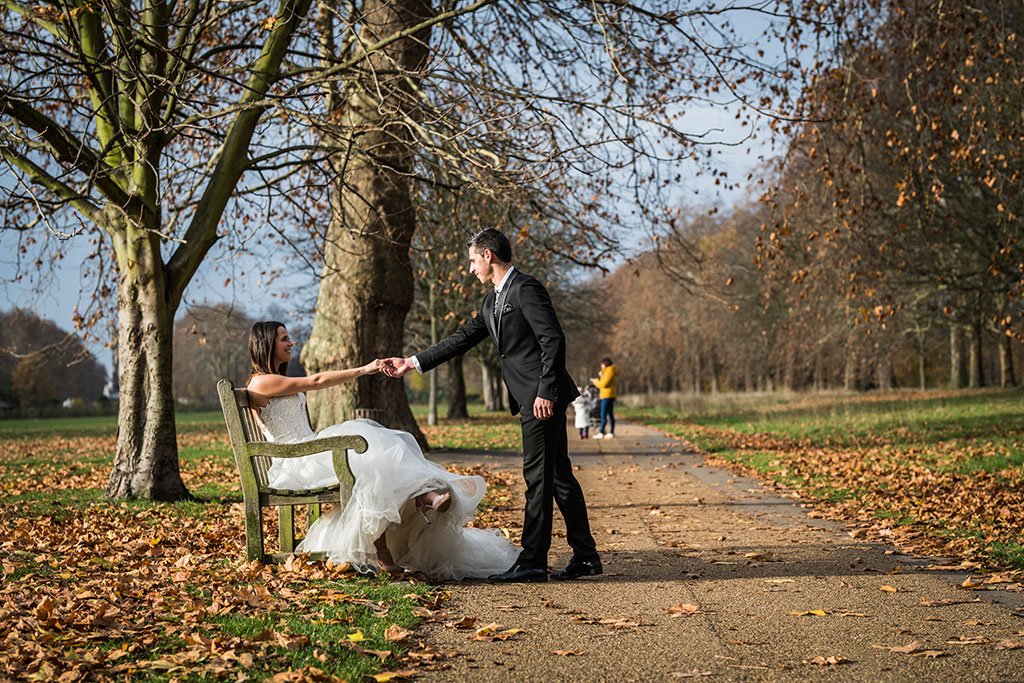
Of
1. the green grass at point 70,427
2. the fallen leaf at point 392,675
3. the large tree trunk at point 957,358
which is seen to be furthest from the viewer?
the large tree trunk at point 957,358

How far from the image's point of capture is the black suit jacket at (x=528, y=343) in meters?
5.72

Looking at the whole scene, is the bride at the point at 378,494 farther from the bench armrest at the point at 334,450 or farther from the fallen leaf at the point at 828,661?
the fallen leaf at the point at 828,661

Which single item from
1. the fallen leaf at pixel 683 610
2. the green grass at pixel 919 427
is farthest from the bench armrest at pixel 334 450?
the green grass at pixel 919 427

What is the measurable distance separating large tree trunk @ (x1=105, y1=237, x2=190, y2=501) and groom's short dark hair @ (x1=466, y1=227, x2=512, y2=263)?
511 centimetres

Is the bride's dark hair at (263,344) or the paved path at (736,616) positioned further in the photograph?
the bride's dark hair at (263,344)

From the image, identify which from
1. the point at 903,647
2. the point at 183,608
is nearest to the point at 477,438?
the point at 183,608

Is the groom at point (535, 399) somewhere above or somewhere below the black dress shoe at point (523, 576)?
above

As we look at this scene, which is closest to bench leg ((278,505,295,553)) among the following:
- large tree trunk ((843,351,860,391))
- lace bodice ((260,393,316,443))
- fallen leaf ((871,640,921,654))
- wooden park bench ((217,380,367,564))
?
wooden park bench ((217,380,367,564))

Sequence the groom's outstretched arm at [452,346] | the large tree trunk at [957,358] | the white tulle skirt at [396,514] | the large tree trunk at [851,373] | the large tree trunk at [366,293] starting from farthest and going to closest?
the large tree trunk at [957,358], the large tree trunk at [851,373], the large tree trunk at [366,293], the groom's outstretched arm at [452,346], the white tulle skirt at [396,514]

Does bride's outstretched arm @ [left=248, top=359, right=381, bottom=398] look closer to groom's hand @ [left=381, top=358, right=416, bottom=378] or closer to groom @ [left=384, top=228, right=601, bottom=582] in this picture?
groom's hand @ [left=381, top=358, right=416, bottom=378]

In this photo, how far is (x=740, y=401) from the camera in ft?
136

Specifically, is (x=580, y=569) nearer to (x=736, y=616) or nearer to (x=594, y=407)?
(x=736, y=616)

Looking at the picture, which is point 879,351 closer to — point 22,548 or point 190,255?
point 190,255

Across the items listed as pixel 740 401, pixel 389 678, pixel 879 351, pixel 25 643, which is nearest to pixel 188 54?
pixel 25 643
